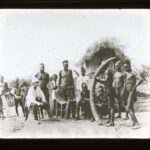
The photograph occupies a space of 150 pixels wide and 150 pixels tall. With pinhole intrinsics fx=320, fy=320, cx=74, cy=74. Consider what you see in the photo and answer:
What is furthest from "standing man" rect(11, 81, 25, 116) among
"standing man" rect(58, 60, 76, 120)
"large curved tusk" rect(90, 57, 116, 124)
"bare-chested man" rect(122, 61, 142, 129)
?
"bare-chested man" rect(122, 61, 142, 129)

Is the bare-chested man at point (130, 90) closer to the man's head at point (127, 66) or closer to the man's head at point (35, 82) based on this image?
the man's head at point (127, 66)

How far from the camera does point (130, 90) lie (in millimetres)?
1268

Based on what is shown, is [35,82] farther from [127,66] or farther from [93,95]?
[127,66]

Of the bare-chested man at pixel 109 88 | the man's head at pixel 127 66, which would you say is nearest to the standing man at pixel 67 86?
the bare-chested man at pixel 109 88

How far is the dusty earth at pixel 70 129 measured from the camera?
123 centimetres

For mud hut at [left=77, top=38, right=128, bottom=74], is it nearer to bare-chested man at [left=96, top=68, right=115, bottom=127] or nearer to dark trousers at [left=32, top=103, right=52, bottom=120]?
bare-chested man at [left=96, top=68, right=115, bottom=127]

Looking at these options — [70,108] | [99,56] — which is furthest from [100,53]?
[70,108]

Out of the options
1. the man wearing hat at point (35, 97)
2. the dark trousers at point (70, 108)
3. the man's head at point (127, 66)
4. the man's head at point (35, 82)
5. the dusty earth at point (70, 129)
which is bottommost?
the dusty earth at point (70, 129)

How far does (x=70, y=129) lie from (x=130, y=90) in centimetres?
28

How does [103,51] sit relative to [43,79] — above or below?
above

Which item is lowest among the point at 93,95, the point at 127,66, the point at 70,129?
the point at 70,129

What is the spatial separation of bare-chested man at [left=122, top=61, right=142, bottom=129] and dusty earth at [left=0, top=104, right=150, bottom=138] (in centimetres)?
3

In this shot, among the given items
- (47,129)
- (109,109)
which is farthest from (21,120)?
(109,109)
